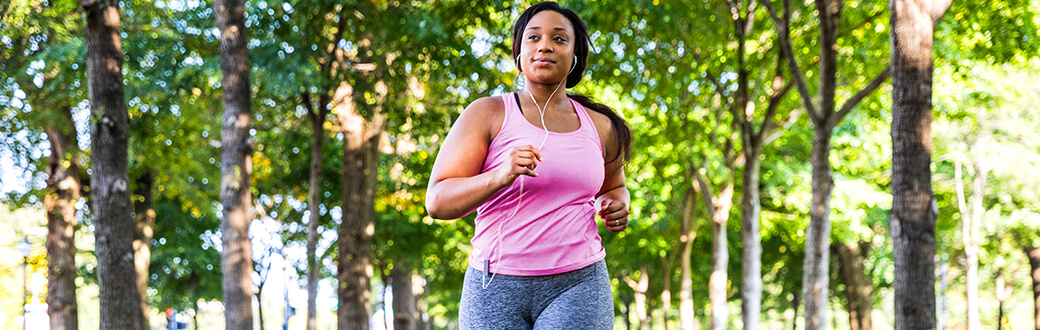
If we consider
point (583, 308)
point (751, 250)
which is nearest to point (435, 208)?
point (583, 308)

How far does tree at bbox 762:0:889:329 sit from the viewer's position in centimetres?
1007

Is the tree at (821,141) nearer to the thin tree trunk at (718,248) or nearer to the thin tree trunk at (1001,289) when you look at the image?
the thin tree trunk at (718,248)

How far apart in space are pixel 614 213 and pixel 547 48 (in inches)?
21.5

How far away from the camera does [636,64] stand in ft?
45.6

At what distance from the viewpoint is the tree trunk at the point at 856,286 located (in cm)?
2142

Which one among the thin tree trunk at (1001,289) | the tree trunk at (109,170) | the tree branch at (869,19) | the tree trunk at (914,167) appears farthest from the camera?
the thin tree trunk at (1001,289)

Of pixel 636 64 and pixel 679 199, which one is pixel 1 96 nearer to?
pixel 636 64

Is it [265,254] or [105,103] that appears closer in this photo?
[105,103]

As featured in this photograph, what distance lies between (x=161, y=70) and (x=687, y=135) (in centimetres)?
918

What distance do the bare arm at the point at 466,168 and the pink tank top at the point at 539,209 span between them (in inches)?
1.7

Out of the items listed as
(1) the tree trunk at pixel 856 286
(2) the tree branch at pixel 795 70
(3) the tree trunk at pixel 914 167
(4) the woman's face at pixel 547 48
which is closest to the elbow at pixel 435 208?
(4) the woman's face at pixel 547 48

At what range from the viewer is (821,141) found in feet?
34.1

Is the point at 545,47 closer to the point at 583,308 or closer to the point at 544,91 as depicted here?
the point at 544,91

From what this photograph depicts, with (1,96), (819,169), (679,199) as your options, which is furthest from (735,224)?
(1,96)
